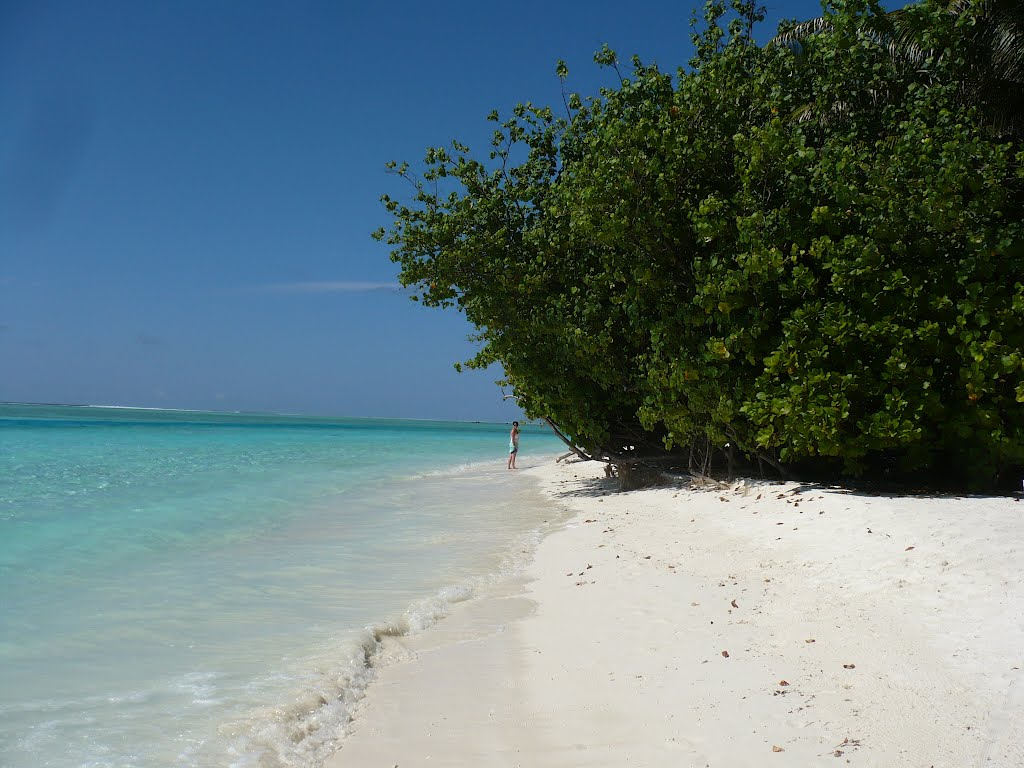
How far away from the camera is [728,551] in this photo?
8.13m

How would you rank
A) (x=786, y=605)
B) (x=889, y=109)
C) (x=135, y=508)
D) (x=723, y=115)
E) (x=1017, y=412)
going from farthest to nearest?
(x=135, y=508), (x=723, y=115), (x=889, y=109), (x=1017, y=412), (x=786, y=605)

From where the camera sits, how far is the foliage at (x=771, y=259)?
8.88 m

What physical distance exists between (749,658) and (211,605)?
16.6ft

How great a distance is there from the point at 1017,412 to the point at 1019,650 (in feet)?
18.6

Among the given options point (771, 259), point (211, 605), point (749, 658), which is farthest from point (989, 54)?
point (211, 605)

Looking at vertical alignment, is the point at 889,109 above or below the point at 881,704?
above

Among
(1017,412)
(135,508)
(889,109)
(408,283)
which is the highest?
(889,109)

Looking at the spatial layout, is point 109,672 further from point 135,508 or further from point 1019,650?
point 135,508

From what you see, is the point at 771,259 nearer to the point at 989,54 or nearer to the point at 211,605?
the point at 989,54

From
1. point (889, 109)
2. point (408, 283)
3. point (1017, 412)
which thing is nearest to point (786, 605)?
point (1017, 412)

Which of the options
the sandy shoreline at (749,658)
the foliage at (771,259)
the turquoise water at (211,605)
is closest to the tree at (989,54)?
the foliage at (771,259)

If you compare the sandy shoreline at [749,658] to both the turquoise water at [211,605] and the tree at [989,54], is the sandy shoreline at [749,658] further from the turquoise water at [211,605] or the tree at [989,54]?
the tree at [989,54]

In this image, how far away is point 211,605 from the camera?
23.2 ft

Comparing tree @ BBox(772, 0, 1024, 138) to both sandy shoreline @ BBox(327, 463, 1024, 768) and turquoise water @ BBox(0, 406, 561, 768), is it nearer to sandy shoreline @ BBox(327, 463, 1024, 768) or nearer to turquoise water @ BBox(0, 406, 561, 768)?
sandy shoreline @ BBox(327, 463, 1024, 768)
